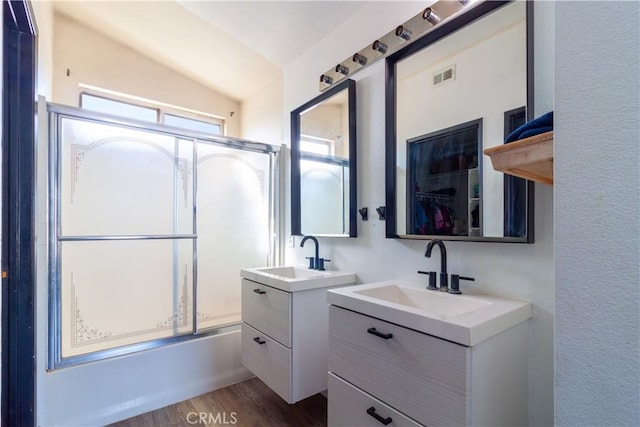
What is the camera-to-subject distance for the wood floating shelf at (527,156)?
0.76 meters

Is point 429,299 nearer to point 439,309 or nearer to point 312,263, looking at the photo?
point 439,309

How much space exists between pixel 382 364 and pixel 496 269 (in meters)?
0.58

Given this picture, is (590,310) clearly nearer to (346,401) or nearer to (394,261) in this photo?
(346,401)

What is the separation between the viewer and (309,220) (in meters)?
2.19

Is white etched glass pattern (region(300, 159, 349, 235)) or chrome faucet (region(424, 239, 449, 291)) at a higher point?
white etched glass pattern (region(300, 159, 349, 235))

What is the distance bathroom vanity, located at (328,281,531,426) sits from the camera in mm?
854

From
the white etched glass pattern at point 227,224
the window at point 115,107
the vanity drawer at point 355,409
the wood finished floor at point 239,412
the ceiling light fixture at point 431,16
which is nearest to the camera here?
the vanity drawer at point 355,409

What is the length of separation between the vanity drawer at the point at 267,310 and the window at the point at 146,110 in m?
1.48

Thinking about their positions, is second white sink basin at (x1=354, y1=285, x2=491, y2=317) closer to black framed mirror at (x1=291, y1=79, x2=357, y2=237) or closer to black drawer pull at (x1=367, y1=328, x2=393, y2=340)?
black drawer pull at (x1=367, y1=328, x2=393, y2=340)

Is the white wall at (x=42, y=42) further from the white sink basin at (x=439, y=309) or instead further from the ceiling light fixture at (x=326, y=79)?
the white sink basin at (x=439, y=309)

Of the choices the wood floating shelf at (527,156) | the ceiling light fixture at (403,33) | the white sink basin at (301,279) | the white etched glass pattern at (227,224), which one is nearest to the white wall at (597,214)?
the wood floating shelf at (527,156)

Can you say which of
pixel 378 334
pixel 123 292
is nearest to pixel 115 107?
pixel 123 292

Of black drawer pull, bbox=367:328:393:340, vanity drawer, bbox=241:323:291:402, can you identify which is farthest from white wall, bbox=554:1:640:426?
vanity drawer, bbox=241:323:291:402

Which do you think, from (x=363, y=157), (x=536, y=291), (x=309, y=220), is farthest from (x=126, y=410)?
(x=536, y=291)
